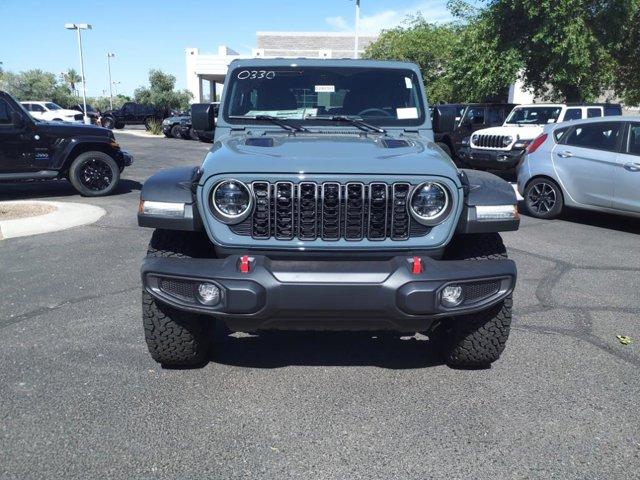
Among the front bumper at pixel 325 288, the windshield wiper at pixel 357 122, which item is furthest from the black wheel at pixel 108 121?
the front bumper at pixel 325 288

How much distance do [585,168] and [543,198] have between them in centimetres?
90

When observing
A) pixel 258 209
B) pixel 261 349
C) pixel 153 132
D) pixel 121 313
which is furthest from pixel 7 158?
pixel 153 132

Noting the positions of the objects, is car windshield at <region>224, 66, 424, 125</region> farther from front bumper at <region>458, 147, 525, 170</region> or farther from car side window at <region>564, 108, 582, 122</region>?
car side window at <region>564, 108, 582, 122</region>

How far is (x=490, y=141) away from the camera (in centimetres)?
1348

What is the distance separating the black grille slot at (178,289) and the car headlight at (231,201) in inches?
15.4

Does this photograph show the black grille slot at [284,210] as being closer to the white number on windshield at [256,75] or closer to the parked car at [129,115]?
the white number on windshield at [256,75]

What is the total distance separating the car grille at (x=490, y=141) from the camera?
13.2 metres

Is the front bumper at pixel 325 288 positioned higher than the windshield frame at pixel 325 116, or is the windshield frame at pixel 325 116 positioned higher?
the windshield frame at pixel 325 116

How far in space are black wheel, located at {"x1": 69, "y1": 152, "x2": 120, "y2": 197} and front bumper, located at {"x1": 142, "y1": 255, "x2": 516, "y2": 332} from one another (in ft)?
26.2

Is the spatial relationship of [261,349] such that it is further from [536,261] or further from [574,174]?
[574,174]

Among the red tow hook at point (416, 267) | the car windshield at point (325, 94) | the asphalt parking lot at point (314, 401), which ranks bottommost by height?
the asphalt parking lot at point (314, 401)

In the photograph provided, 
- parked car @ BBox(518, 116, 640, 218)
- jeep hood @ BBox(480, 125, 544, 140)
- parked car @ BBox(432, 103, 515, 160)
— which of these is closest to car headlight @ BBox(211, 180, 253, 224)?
parked car @ BBox(518, 116, 640, 218)

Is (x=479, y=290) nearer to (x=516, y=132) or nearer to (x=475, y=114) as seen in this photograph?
(x=516, y=132)

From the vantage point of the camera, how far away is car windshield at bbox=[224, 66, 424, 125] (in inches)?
169
